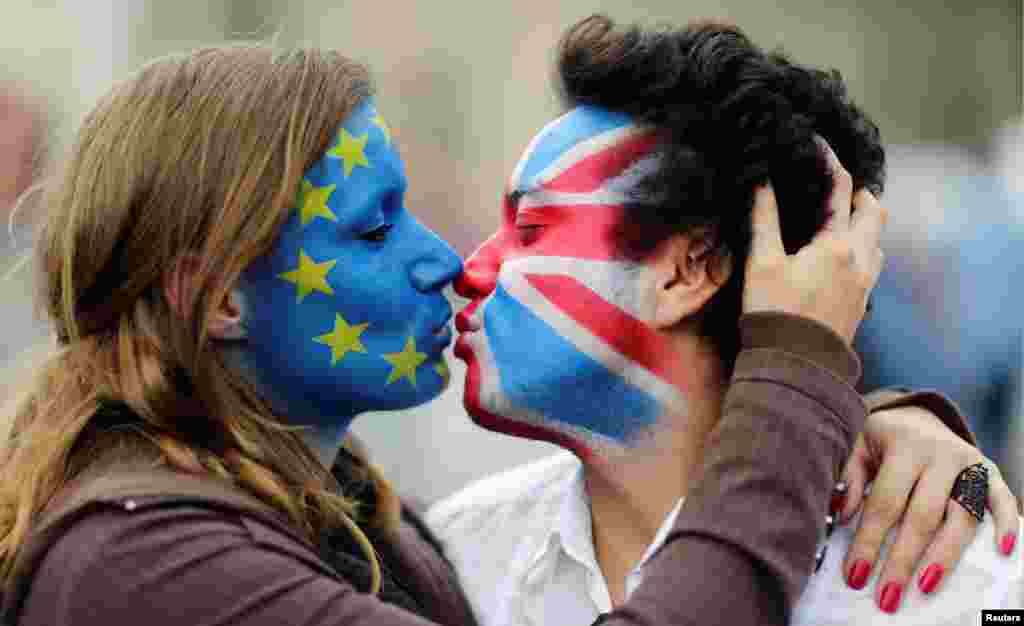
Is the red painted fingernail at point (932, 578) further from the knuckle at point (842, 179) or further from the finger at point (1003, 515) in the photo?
the knuckle at point (842, 179)

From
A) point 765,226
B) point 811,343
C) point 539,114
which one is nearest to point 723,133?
point 765,226

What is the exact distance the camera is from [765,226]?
225 cm

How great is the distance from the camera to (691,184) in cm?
240

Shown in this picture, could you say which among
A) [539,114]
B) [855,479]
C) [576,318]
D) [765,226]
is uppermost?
[765,226]

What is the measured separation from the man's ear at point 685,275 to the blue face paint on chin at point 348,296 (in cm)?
35

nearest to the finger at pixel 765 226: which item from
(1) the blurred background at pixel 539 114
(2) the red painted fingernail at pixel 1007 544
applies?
(2) the red painted fingernail at pixel 1007 544

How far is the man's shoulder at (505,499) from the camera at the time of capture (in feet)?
9.28

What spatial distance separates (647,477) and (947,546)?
1.69 feet

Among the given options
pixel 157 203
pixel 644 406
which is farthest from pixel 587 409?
pixel 157 203

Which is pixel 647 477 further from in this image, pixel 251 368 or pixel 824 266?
pixel 251 368

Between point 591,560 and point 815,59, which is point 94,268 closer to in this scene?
point 591,560

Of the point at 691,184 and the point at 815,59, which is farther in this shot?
the point at 815,59

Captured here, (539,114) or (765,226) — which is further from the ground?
(765,226)

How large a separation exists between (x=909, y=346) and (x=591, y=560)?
168 cm
